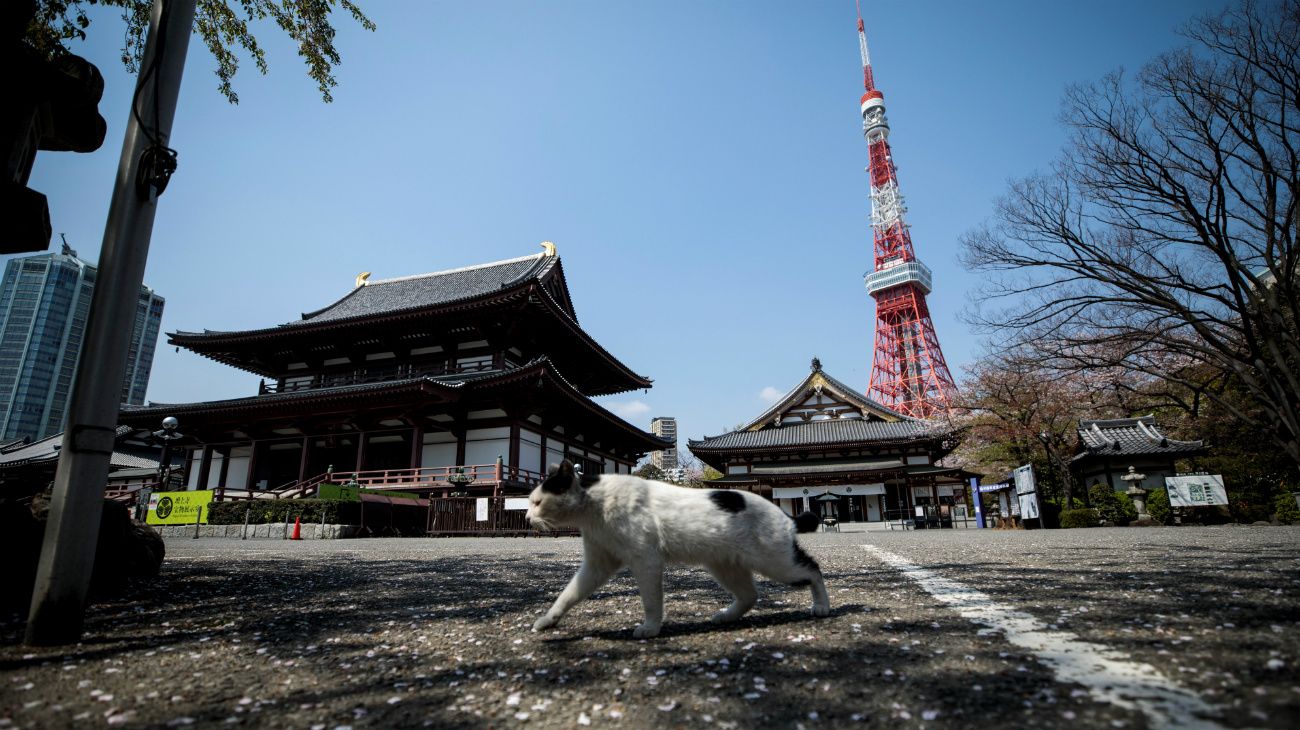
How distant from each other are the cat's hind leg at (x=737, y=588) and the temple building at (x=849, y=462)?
25851mm

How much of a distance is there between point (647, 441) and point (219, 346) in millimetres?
20428

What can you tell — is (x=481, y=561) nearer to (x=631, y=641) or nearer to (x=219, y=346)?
(x=631, y=641)

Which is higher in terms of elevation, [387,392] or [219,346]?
[219,346]

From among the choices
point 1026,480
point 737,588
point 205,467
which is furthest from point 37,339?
point 1026,480

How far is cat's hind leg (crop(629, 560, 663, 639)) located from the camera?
2867 mm

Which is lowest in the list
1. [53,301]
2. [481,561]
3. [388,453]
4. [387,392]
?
[481,561]

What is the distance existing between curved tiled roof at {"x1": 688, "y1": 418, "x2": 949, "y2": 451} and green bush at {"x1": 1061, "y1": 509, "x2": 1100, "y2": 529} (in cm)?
850

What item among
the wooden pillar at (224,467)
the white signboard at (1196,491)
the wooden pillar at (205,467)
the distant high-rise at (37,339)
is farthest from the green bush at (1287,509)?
the distant high-rise at (37,339)

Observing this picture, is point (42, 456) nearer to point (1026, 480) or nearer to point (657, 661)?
point (657, 661)

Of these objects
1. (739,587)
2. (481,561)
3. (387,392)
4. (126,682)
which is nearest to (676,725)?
(739,587)

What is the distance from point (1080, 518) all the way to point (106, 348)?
2650cm

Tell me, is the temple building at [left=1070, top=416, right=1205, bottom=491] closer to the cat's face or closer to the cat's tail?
the cat's tail

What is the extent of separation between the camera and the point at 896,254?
197 feet

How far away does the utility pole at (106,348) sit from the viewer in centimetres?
263
